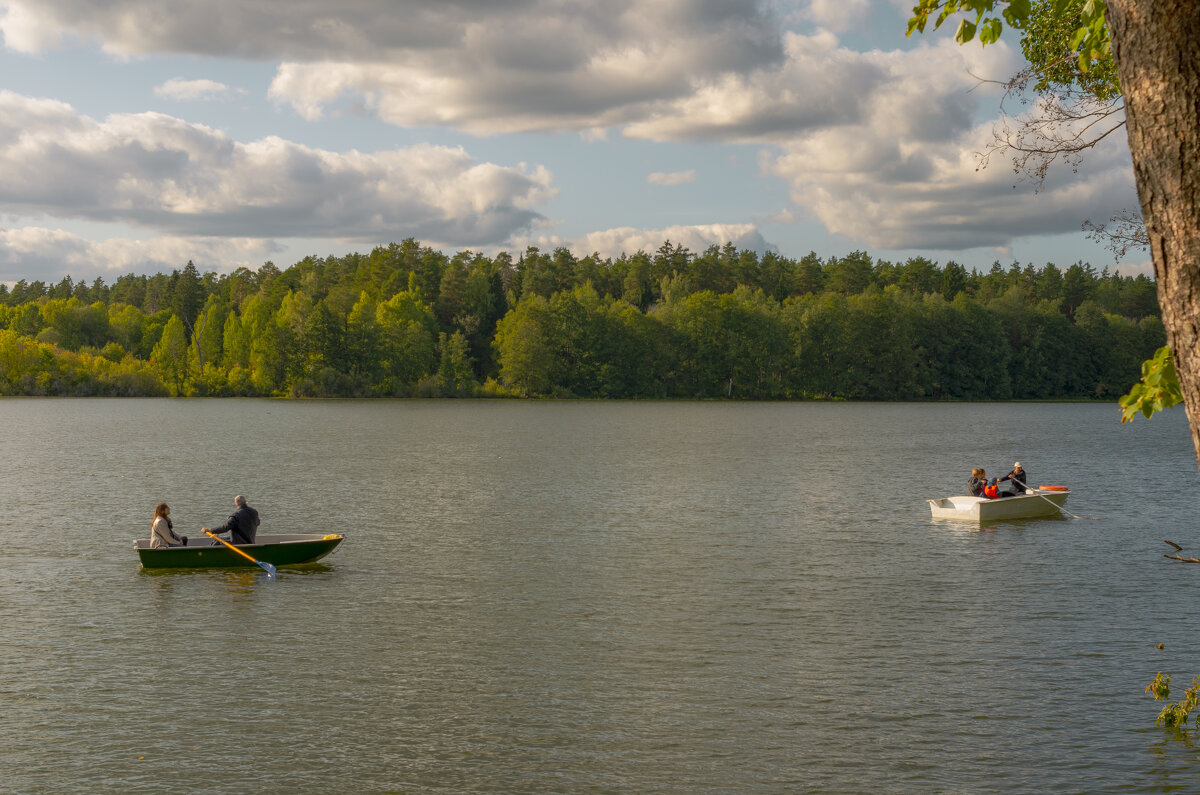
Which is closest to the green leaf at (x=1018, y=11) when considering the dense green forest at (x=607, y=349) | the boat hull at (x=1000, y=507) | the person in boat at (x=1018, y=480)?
the boat hull at (x=1000, y=507)

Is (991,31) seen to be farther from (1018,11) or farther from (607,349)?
(607,349)

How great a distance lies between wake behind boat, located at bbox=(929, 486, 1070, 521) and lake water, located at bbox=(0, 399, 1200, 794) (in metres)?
0.91

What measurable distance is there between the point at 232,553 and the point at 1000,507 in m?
27.9

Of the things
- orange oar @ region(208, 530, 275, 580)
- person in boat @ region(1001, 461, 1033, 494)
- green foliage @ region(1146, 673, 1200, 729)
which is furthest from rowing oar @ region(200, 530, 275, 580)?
person in boat @ region(1001, 461, 1033, 494)

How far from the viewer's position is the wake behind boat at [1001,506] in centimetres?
3916

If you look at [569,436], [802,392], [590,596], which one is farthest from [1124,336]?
[590,596]

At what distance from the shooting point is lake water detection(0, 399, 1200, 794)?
14.8 meters

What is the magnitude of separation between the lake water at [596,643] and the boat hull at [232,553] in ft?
1.83

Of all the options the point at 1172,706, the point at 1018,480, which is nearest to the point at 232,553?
the point at 1172,706

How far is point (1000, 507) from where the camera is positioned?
129ft

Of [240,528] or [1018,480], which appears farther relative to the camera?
[1018,480]

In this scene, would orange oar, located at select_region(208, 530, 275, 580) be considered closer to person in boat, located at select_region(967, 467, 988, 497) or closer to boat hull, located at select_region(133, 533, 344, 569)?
boat hull, located at select_region(133, 533, 344, 569)

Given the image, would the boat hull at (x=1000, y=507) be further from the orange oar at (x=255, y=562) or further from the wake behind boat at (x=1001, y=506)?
the orange oar at (x=255, y=562)

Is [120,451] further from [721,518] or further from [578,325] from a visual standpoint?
[578,325]
